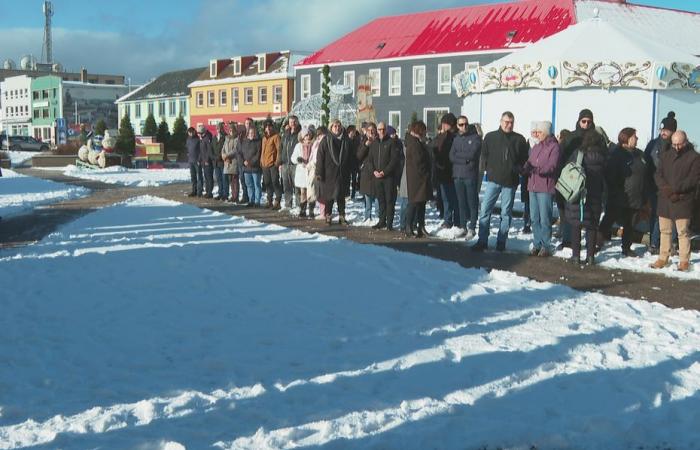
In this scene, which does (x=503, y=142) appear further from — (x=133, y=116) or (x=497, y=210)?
(x=133, y=116)

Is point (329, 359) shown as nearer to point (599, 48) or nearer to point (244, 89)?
point (599, 48)

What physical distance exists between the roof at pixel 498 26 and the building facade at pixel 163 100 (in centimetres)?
2361

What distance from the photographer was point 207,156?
18.4m

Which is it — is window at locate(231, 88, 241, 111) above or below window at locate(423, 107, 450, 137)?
above

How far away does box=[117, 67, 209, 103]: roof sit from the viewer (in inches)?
2782

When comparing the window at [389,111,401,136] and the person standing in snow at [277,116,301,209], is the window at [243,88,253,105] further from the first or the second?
the person standing in snow at [277,116,301,209]

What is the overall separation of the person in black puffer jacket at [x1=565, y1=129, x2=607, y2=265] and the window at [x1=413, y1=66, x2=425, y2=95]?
37.3 metres

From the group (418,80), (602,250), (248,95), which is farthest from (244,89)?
(602,250)

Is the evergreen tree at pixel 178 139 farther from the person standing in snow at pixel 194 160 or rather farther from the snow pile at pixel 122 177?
the person standing in snow at pixel 194 160

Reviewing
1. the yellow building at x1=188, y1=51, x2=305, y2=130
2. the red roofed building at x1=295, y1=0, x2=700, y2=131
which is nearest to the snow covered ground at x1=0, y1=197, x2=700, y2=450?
the red roofed building at x1=295, y1=0, x2=700, y2=131

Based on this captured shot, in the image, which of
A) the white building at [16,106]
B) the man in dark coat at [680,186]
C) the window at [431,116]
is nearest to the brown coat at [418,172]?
the man in dark coat at [680,186]

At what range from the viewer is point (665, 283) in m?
8.55

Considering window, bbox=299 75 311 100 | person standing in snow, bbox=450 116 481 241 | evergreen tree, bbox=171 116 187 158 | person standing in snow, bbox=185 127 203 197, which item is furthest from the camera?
evergreen tree, bbox=171 116 187 158

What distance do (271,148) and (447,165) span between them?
4551mm
